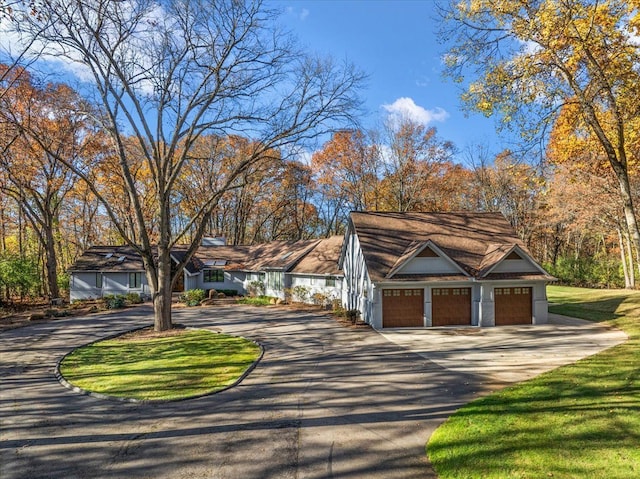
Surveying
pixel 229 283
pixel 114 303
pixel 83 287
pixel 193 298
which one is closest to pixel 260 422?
pixel 193 298

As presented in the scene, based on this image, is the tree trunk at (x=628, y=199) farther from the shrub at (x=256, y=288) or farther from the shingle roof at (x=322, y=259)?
the shrub at (x=256, y=288)

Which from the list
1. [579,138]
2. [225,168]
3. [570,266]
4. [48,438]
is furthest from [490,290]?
[225,168]

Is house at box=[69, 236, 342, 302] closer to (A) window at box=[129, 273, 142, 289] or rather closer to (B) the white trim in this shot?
(A) window at box=[129, 273, 142, 289]

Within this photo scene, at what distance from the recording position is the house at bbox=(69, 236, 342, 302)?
27969 mm

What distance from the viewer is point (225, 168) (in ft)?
126

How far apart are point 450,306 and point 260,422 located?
14.3 m

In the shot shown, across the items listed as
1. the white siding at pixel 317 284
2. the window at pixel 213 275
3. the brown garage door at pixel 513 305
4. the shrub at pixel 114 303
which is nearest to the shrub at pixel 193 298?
the shrub at pixel 114 303

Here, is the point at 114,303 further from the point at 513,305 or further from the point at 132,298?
the point at 513,305

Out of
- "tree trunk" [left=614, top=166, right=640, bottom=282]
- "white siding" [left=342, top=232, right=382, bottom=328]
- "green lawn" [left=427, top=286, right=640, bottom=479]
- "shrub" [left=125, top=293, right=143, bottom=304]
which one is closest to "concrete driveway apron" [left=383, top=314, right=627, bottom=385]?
"green lawn" [left=427, top=286, right=640, bottom=479]

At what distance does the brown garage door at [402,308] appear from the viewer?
18969 mm

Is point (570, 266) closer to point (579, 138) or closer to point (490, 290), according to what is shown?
point (490, 290)

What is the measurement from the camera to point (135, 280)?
3203cm

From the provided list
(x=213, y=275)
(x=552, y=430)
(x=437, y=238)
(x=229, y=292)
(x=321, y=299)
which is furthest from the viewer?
(x=213, y=275)

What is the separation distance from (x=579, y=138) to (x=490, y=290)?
27.5 ft
